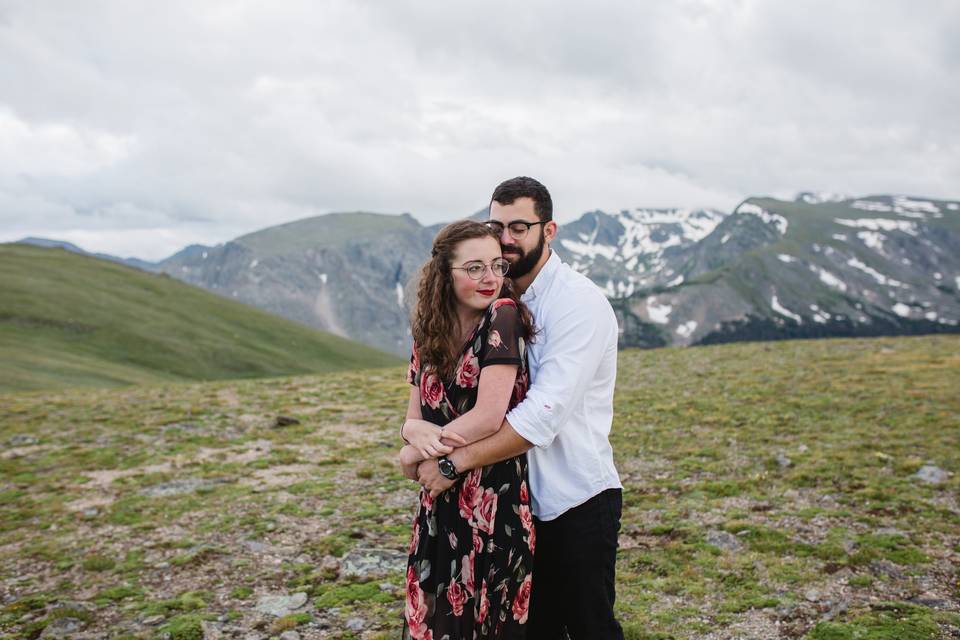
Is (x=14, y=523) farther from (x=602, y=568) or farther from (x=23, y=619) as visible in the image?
(x=602, y=568)

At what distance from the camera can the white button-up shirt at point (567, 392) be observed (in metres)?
5.39

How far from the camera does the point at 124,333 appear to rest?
85875 millimetres

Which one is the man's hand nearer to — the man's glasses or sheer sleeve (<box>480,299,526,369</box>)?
sheer sleeve (<box>480,299,526,369</box>)

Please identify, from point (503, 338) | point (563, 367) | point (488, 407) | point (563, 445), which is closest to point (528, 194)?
point (503, 338)

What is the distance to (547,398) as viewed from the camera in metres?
5.36

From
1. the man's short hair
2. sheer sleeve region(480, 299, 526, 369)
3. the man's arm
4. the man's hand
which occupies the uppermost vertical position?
the man's short hair

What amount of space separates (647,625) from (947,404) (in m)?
20.1

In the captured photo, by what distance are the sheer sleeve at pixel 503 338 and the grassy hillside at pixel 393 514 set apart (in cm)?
603

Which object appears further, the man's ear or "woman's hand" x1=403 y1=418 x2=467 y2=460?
the man's ear

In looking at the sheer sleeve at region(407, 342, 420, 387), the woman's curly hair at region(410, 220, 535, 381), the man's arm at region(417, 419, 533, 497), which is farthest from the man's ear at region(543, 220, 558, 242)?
the man's arm at region(417, 419, 533, 497)

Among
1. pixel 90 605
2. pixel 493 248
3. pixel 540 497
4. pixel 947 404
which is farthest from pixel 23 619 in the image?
pixel 947 404

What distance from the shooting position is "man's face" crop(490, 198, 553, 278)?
19.3ft

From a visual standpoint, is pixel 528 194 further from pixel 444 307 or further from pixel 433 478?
pixel 433 478

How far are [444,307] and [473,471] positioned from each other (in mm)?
1462
